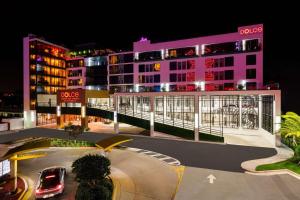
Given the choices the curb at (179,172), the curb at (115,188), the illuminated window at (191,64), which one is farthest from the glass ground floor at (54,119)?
the curb at (115,188)

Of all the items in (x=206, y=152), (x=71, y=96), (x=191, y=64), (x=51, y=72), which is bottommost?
(x=206, y=152)

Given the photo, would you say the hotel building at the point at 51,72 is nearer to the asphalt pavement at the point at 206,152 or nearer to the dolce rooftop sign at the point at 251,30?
the dolce rooftop sign at the point at 251,30

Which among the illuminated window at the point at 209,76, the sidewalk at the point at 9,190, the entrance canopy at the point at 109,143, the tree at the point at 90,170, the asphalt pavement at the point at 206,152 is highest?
the illuminated window at the point at 209,76

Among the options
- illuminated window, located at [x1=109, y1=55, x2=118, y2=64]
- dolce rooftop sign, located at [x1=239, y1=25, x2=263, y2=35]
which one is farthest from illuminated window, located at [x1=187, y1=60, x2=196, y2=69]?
illuminated window, located at [x1=109, y1=55, x2=118, y2=64]

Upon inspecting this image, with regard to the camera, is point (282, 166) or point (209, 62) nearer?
point (282, 166)

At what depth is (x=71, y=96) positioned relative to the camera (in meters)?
45.8

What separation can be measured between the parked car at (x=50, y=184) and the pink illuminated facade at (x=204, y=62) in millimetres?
30213

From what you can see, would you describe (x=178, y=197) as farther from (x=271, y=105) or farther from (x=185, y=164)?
(x=271, y=105)

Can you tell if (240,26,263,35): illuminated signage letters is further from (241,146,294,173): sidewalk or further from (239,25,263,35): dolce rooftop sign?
(241,146,294,173): sidewalk

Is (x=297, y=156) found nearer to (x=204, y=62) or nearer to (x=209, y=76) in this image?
(x=209, y=76)

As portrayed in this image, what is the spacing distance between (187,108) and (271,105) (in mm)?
19413

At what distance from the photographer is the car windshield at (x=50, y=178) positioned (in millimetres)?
15414

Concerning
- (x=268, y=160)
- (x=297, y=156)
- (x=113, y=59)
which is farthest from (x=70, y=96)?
(x=297, y=156)

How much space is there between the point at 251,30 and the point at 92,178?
5129cm
